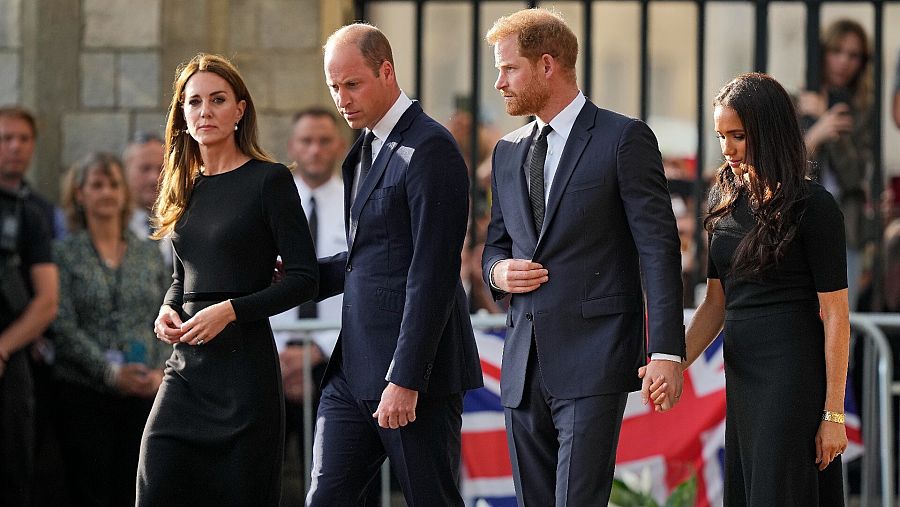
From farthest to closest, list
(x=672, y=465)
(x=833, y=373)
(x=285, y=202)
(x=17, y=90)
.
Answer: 1. (x=17, y=90)
2. (x=672, y=465)
3. (x=285, y=202)
4. (x=833, y=373)

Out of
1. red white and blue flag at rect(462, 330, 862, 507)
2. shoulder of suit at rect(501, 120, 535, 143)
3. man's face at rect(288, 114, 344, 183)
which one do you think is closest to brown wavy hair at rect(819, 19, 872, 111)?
red white and blue flag at rect(462, 330, 862, 507)

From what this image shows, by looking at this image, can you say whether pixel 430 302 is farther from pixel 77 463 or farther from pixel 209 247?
pixel 77 463

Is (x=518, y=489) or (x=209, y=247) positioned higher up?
(x=209, y=247)

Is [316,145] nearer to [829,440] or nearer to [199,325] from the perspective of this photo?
[199,325]

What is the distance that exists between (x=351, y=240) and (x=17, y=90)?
13.2 feet

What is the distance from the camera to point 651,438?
262 inches

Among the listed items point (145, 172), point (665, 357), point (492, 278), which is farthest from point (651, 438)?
point (145, 172)

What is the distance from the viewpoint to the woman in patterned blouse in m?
A: 7.12

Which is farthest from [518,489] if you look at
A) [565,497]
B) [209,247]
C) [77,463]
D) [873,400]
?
[77,463]

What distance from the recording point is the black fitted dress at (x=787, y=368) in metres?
4.34

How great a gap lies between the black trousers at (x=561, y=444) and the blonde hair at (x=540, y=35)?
870mm

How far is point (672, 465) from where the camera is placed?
6.62 metres

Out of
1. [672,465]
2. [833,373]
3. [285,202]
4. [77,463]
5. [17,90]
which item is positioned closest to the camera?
[833,373]

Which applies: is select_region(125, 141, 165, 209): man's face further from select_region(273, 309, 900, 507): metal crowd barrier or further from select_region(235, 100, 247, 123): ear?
select_region(235, 100, 247, 123): ear
